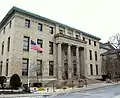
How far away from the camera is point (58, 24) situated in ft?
119

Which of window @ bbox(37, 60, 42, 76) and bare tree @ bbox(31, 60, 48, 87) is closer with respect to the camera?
bare tree @ bbox(31, 60, 48, 87)

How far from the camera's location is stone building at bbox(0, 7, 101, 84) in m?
28.7

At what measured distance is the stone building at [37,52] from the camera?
28.7m

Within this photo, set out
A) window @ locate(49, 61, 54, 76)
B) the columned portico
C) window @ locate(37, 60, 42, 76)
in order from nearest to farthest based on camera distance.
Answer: window @ locate(37, 60, 42, 76)
window @ locate(49, 61, 54, 76)
the columned portico

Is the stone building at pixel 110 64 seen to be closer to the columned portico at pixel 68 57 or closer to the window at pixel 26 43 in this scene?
the columned portico at pixel 68 57

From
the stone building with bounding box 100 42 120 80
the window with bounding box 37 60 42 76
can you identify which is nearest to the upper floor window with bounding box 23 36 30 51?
the window with bounding box 37 60 42 76

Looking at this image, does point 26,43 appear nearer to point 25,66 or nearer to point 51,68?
point 25,66

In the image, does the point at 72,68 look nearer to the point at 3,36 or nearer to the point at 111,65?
the point at 3,36

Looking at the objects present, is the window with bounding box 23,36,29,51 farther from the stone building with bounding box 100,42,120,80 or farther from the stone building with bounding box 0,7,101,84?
the stone building with bounding box 100,42,120,80

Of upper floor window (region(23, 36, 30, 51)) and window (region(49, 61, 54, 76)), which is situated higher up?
upper floor window (region(23, 36, 30, 51))

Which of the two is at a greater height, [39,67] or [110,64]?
[110,64]

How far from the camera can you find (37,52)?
31.2 meters

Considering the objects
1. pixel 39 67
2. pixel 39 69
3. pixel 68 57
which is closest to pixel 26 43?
pixel 39 67

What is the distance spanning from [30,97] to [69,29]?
2487 cm
